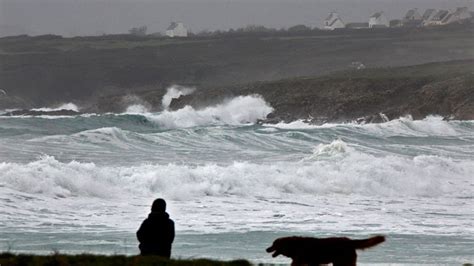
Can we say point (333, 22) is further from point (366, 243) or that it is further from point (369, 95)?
point (366, 243)

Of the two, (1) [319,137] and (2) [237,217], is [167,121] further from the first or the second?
(2) [237,217]

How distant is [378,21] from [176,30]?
93.2 ft

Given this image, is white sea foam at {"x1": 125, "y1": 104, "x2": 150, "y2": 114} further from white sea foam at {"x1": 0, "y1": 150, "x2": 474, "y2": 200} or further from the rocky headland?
white sea foam at {"x1": 0, "y1": 150, "x2": 474, "y2": 200}

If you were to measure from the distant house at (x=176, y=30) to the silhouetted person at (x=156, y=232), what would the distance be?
415 feet

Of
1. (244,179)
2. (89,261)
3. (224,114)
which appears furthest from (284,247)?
(224,114)

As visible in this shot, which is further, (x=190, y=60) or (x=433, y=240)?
(x=190, y=60)

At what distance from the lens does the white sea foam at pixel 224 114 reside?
214 ft

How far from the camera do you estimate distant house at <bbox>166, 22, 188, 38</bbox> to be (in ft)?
448

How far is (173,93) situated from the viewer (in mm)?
93125

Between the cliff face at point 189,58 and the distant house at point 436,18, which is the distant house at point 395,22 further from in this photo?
the cliff face at point 189,58

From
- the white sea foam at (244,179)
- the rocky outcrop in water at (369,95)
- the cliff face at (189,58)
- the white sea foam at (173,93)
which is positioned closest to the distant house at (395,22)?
the cliff face at (189,58)

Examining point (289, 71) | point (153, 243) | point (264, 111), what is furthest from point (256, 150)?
point (289, 71)

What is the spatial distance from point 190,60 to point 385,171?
85827 mm

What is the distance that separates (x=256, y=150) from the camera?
35.0 m
